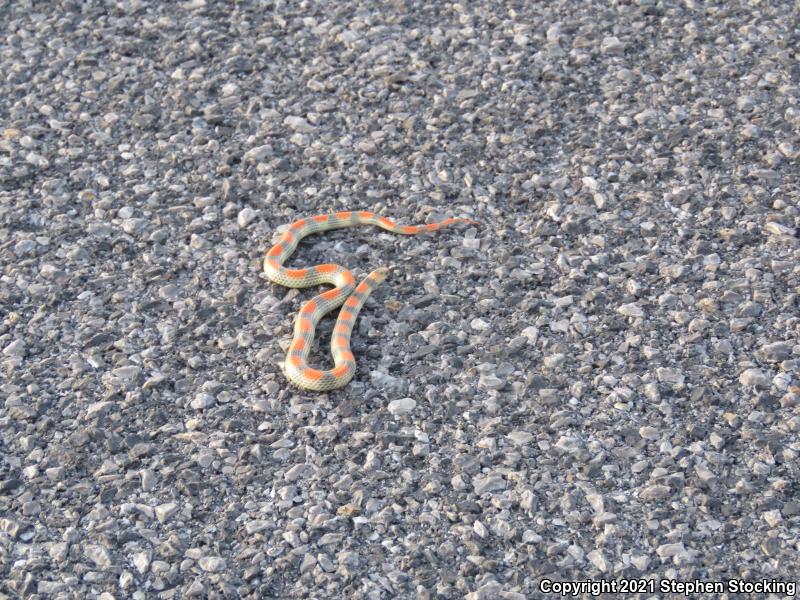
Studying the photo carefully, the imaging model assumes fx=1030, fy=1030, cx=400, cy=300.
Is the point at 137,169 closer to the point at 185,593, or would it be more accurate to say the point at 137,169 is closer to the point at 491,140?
the point at 491,140

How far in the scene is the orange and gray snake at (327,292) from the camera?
6.47 metres

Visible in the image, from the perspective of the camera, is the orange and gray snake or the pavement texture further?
the orange and gray snake

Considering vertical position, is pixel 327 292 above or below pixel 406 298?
above

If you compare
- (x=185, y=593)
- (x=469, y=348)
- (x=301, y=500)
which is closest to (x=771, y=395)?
(x=469, y=348)

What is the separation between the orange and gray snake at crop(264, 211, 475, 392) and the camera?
21.2 ft

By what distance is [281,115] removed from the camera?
868 cm

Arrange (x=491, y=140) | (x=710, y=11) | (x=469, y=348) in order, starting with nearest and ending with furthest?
(x=469, y=348) → (x=491, y=140) → (x=710, y=11)

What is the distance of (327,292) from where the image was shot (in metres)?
7.13

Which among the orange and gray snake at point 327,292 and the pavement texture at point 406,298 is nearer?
the pavement texture at point 406,298

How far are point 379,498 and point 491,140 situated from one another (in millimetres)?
3640

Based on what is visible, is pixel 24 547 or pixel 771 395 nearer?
pixel 24 547

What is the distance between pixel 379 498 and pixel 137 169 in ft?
12.5

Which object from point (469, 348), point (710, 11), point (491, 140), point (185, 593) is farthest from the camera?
point (710, 11)

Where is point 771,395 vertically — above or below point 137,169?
below
